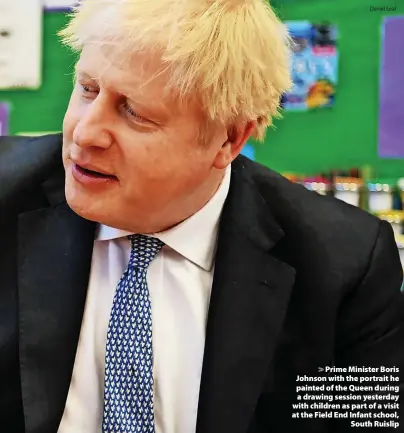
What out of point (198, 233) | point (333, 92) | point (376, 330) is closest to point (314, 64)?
point (333, 92)

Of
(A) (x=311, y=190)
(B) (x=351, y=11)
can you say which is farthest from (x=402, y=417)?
(B) (x=351, y=11)

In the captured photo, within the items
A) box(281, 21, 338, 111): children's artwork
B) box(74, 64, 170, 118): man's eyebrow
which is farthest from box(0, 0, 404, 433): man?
box(281, 21, 338, 111): children's artwork

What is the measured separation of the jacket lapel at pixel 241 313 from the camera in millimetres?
838

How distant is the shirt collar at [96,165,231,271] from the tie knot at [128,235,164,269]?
0.04 feet

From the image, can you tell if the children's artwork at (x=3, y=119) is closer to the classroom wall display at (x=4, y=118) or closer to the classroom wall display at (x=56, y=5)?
the classroom wall display at (x=4, y=118)

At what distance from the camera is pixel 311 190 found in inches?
37.0

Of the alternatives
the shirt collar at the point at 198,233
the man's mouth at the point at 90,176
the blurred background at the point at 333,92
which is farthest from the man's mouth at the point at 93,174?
the blurred background at the point at 333,92

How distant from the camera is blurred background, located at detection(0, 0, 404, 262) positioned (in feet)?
2.99

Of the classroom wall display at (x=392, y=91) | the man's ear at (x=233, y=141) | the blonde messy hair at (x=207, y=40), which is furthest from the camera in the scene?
the classroom wall display at (x=392, y=91)

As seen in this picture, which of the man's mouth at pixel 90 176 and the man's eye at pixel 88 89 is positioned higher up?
the man's eye at pixel 88 89

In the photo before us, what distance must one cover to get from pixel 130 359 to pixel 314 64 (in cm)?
51

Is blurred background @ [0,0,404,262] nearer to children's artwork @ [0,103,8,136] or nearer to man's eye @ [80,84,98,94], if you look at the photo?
children's artwork @ [0,103,8,136]

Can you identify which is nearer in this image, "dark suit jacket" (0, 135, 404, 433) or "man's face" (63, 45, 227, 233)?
"man's face" (63, 45, 227, 233)

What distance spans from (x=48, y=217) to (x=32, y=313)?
14cm
